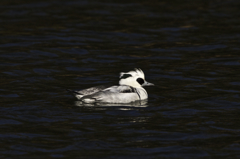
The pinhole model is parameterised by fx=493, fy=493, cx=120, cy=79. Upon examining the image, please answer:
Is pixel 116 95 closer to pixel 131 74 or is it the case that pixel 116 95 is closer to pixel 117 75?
pixel 131 74

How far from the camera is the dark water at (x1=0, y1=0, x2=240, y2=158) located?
969cm

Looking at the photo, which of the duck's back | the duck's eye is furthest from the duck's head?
the duck's back

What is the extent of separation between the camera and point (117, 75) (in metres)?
16.2

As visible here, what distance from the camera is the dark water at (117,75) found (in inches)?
381

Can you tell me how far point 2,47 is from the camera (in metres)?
19.5

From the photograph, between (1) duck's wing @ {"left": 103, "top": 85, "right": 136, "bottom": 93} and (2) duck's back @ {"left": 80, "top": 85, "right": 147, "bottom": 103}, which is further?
(1) duck's wing @ {"left": 103, "top": 85, "right": 136, "bottom": 93}

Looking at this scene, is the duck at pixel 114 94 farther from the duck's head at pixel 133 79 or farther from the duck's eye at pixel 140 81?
the duck's eye at pixel 140 81

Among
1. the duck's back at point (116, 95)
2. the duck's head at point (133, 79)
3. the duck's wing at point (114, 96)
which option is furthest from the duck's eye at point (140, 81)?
the duck's wing at point (114, 96)

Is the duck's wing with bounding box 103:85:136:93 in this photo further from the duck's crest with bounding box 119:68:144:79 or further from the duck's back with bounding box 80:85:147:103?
the duck's crest with bounding box 119:68:144:79

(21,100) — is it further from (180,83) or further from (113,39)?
(113,39)

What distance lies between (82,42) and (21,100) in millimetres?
7811

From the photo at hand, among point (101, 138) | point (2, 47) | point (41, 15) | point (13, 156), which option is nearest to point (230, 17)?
point (41, 15)

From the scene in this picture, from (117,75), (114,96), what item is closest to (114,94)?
(114,96)

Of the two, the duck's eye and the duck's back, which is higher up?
the duck's eye
